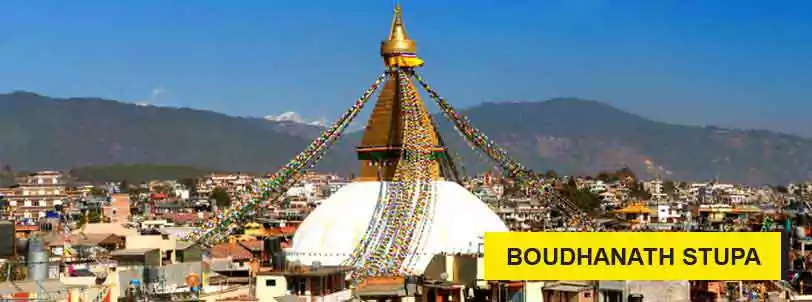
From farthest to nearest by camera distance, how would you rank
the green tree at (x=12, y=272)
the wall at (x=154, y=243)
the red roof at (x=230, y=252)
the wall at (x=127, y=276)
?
the red roof at (x=230, y=252), the wall at (x=154, y=243), the green tree at (x=12, y=272), the wall at (x=127, y=276)

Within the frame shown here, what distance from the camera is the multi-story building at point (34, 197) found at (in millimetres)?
102125

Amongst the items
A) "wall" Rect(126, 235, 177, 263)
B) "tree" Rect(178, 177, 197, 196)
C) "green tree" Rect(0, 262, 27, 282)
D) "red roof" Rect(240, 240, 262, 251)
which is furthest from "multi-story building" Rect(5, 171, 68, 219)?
"green tree" Rect(0, 262, 27, 282)

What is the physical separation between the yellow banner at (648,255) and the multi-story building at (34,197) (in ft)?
243

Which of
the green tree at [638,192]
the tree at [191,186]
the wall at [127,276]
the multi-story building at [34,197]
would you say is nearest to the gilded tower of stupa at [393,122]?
the wall at [127,276]

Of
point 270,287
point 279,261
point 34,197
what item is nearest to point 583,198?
point 34,197

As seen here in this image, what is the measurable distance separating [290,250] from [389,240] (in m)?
3.14

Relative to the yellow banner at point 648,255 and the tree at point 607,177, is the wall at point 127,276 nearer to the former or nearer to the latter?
the yellow banner at point 648,255

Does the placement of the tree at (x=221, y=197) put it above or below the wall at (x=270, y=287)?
above

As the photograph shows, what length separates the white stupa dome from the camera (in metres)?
40.7

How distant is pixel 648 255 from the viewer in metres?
27.1

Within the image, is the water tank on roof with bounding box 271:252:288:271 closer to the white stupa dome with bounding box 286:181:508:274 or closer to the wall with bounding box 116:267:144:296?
the white stupa dome with bounding box 286:181:508:274

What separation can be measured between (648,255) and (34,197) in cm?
8490

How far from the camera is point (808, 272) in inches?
1694

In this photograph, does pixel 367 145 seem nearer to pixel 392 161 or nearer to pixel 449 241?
pixel 392 161
